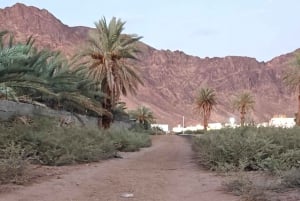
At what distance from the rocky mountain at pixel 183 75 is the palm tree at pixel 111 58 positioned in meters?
97.5

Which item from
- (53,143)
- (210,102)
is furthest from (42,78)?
(210,102)

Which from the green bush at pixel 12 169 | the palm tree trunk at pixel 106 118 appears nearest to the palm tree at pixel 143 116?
the palm tree trunk at pixel 106 118

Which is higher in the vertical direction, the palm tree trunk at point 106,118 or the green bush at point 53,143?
the palm tree trunk at point 106,118

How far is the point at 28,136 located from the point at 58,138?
126 centimetres

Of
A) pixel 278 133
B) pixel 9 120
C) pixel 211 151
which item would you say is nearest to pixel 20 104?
pixel 9 120

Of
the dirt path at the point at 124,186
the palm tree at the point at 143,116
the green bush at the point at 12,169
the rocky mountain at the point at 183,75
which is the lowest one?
the dirt path at the point at 124,186

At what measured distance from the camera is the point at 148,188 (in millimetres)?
12516

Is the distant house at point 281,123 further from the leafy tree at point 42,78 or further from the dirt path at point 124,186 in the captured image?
the leafy tree at point 42,78

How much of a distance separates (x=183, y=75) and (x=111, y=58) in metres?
122

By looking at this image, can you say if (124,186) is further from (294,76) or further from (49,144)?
(294,76)

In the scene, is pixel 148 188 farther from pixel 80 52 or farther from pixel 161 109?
pixel 161 109

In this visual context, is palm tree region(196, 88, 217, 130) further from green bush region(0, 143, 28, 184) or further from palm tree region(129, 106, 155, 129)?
green bush region(0, 143, 28, 184)

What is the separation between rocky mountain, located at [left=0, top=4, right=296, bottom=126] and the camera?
143375mm

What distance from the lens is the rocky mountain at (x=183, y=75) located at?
470ft
